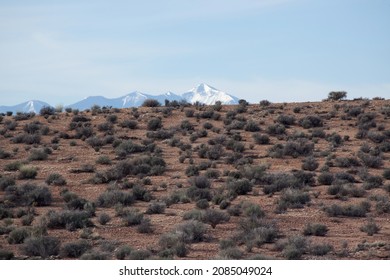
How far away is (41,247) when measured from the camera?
1794cm

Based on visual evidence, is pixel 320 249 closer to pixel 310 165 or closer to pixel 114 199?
pixel 114 199

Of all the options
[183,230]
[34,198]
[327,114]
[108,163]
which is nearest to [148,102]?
[327,114]

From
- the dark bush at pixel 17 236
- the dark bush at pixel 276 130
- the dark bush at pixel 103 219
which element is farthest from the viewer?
the dark bush at pixel 276 130

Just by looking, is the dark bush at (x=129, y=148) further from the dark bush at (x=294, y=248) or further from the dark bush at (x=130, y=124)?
the dark bush at (x=294, y=248)

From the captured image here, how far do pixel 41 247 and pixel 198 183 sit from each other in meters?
12.6

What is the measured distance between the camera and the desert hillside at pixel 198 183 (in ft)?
62.8

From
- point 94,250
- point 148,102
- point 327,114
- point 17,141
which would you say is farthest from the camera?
point 148,102

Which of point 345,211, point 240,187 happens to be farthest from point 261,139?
point 345,211

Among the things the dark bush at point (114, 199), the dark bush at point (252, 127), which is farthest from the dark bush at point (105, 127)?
the dark bush at point (114, 199)

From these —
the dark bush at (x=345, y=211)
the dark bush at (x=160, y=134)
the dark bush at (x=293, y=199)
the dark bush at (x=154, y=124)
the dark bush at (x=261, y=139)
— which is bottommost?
the dark bush at (x=345, y=211)

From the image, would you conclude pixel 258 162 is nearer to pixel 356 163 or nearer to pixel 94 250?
pixel 356 163

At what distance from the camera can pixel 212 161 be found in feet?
124

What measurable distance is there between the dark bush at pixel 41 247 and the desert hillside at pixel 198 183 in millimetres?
38
